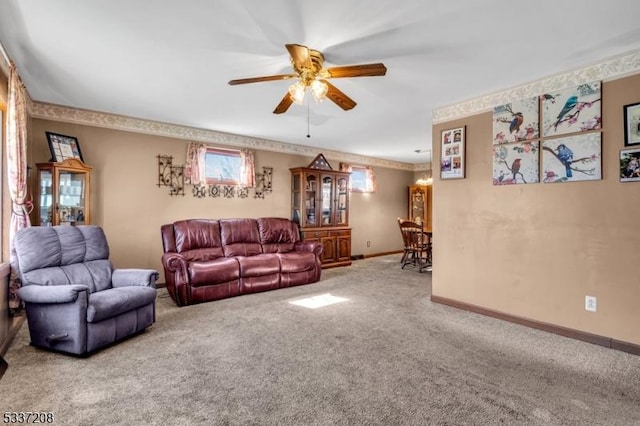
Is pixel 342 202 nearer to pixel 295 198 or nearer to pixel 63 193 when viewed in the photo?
pixel 295 198

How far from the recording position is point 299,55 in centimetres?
230

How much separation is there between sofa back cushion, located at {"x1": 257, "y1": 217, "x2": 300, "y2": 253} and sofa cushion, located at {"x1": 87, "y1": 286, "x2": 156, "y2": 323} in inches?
97.2

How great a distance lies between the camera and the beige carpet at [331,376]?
185 centimetres

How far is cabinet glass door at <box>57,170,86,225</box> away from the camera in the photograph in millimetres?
3963

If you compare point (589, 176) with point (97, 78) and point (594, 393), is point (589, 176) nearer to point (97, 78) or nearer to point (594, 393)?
point (594, 393)

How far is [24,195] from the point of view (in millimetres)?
3115

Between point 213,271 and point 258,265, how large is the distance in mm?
658

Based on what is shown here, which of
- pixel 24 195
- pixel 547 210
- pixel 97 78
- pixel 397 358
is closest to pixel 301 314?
pixel 397 358

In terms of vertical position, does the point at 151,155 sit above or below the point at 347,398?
above

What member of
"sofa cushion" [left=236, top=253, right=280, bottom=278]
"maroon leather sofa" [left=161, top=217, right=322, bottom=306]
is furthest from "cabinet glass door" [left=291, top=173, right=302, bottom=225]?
"sofa cushion" [left=236, top=253, right=280, bottom=278]

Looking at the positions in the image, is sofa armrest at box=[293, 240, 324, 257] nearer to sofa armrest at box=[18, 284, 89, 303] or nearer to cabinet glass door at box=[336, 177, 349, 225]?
cabinet glass door at box=[336, 177, 349, 225]

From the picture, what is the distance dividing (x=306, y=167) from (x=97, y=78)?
149 inches

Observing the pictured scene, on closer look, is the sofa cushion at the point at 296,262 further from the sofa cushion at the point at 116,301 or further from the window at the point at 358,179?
the window at the point at 358,179

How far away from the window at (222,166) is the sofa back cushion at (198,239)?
915 mm
